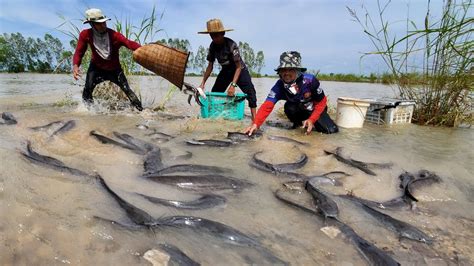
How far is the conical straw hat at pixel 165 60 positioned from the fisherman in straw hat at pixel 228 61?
563 millimetres

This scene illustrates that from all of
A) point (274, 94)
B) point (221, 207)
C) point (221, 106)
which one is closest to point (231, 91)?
point (221, 106)

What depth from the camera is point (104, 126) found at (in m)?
4.80

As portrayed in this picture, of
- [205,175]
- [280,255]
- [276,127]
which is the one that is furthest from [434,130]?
[280,255]

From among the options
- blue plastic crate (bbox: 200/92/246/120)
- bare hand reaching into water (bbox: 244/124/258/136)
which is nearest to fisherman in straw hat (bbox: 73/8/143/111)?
blue plastic crate (bbox: 200/92/246/120)

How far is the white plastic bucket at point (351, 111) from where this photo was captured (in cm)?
546

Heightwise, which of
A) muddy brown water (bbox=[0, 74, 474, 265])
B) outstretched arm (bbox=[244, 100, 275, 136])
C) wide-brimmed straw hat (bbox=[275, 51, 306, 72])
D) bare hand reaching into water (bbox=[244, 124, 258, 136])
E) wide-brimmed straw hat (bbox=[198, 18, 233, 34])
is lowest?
muddy brown water (bbox=[0, 74, 474, 265])

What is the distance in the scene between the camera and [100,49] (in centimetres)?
540

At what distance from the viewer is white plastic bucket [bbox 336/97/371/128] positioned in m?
5.46

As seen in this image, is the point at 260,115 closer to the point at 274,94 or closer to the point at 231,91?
the point at 274,94

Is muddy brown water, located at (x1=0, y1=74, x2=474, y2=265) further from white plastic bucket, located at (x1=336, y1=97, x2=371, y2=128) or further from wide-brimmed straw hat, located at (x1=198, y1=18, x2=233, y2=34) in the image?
wide-brimmed straw hat, located at (x1=198, y1=18, x2=233, y2=34)

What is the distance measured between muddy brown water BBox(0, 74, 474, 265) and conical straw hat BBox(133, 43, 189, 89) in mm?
1052

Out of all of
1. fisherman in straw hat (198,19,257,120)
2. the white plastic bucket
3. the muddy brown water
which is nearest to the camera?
the muddy brown water

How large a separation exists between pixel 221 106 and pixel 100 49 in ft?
7.07

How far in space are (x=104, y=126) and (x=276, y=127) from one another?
8.70ft
